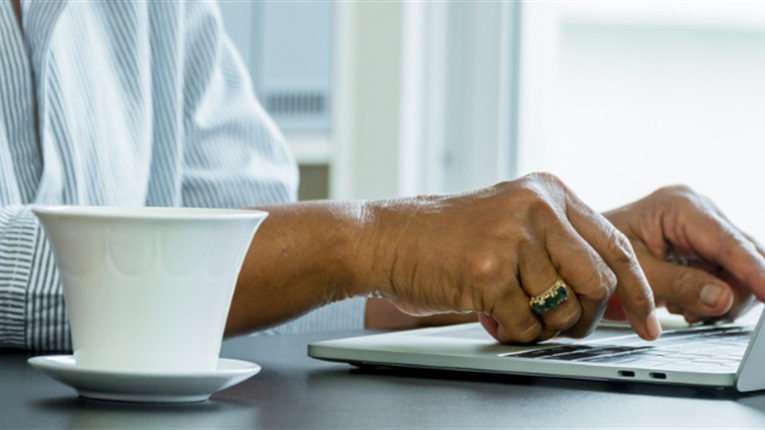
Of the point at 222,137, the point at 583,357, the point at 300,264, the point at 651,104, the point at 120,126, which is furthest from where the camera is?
the point at 651,104

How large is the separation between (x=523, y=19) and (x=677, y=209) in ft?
4.24

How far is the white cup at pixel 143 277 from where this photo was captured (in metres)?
0.50

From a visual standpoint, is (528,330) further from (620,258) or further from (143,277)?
(143,277)

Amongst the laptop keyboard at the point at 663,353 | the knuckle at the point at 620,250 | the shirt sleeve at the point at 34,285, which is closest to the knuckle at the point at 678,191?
the laptop keyboard at the point at 663,353

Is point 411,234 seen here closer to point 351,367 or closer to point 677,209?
point 351,367

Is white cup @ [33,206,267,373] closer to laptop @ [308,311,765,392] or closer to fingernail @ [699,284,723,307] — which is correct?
laptop @ [308,311,765,392]

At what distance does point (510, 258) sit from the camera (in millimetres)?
725

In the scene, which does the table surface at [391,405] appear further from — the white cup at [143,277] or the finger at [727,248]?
the finger at [727,248]

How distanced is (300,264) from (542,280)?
7.1 inches

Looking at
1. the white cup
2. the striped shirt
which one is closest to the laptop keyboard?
the white cup

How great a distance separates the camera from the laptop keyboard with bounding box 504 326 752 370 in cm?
67

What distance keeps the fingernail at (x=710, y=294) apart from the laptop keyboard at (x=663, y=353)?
120 mm

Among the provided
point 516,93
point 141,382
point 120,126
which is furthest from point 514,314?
point 516,93

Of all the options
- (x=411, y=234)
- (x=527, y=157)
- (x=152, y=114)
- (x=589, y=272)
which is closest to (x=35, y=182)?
(x=152, y=114)
